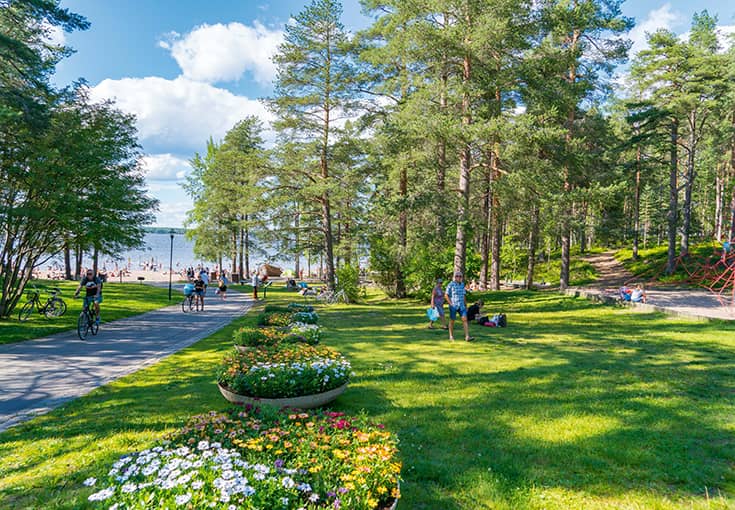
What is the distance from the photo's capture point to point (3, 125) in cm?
1264

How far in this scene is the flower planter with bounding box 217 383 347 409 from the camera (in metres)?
5.38

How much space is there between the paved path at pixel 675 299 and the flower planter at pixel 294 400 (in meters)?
13.8

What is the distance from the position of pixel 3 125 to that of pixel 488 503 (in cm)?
1683

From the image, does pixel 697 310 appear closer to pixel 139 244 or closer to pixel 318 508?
pixel 318 508

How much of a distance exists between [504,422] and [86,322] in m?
12.1

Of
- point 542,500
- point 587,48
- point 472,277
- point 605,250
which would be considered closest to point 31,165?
point 542,500

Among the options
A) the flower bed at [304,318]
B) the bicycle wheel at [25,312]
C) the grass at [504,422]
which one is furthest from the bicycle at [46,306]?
the flower bed at [304,318]

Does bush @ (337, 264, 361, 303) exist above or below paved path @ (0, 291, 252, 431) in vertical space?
above

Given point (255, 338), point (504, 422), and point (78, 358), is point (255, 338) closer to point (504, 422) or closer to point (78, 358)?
point (78, 358)

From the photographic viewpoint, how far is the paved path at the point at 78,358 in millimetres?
6449

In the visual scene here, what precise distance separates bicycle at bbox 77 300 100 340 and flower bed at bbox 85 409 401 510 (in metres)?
9.97

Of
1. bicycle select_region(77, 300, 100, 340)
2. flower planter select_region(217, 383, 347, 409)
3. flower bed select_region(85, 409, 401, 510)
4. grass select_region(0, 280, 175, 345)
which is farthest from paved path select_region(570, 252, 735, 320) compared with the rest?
grass select_region(0, 280, 175, 345)

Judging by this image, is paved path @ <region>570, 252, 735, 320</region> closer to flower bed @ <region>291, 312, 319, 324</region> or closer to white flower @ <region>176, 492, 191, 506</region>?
flower bed @ <region>291, 312, 319, 324</region>

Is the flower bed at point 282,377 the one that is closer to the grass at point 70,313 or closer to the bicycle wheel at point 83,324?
the bicycle wheel at point 83,324
